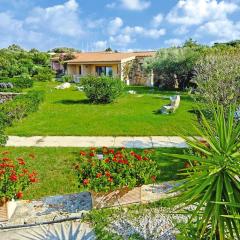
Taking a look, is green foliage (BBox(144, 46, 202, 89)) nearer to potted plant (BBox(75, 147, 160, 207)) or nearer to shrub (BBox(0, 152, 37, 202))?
potted plant (BBox(75, 147, 160, 207))

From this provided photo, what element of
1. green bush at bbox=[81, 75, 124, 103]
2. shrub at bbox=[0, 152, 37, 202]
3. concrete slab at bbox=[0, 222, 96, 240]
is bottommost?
concrete slab at bbox=[0, 222, 96, 240]

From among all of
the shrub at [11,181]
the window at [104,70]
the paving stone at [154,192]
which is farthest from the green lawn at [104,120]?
the window at [104,70]

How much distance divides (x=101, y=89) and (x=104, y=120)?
17.9 feet

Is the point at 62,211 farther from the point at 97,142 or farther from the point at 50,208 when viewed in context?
the point at 97,142

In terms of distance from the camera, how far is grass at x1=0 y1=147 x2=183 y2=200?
7.26 m

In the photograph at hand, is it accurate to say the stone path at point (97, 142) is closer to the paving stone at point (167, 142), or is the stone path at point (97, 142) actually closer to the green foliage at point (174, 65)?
the paving stone at point (167, 142)

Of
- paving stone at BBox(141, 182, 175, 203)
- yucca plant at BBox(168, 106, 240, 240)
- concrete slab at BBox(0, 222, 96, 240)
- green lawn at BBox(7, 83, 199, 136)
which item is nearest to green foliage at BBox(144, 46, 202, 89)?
green lawn at BBox(7, 83, 199, 136)

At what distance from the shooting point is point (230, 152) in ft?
9.71

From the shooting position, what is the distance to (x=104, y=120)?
15242 mm

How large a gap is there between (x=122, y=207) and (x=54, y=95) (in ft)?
65.0

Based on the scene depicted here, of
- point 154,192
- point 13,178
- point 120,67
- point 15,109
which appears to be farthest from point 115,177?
point 120,67

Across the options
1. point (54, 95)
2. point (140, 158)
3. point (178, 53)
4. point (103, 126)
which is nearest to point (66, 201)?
point (140, 158)

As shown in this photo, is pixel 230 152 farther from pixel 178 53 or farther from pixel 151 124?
pixel 178 53

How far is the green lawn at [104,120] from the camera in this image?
13.0 metres
